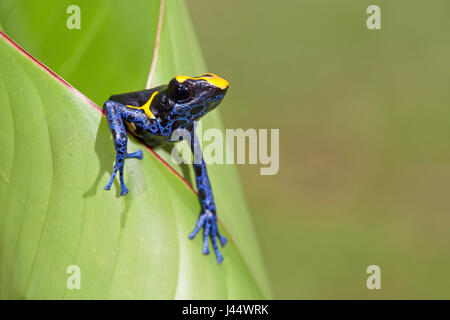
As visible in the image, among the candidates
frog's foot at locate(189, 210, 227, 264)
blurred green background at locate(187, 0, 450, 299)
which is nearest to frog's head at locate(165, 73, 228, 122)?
frog's foot at locate(189, 210, 227, 264)

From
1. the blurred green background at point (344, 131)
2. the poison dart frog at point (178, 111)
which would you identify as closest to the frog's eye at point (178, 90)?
the poison dart frog at point (178, 111)

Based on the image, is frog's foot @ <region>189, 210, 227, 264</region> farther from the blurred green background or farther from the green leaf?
the blurred green background

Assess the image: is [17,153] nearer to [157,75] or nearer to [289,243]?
[157,75]

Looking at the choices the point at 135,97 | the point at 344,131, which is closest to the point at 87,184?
the point at 135,97

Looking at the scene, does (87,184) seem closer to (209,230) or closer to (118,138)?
(118,138)

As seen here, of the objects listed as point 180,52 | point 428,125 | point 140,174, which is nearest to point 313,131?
point 428,125
